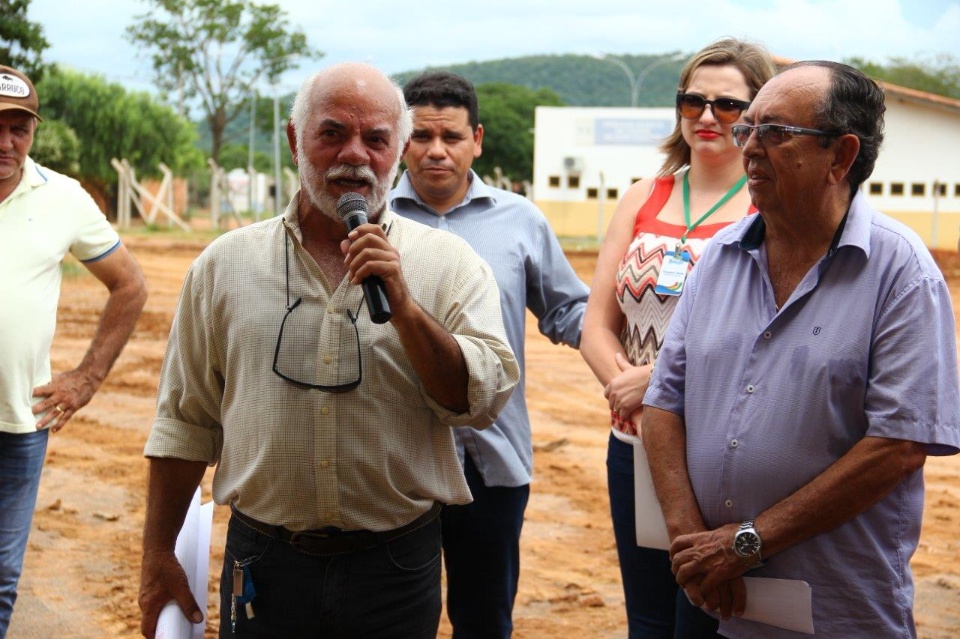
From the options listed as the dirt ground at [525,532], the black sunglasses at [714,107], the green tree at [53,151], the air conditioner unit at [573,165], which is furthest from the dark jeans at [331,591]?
the air conditioner unit at [573,165]

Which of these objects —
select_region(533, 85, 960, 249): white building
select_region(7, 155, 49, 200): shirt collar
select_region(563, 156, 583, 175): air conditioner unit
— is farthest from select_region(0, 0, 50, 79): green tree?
select_region(563, 156, 583, 175): air conditioner unit

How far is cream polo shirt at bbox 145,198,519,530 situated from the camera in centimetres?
280

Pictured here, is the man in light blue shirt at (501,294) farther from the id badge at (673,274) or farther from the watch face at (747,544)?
the watch face at (747,544)

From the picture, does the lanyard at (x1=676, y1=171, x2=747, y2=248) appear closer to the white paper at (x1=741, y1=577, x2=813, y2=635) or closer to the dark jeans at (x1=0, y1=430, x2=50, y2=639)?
the white paper at (x1=741, y1=577, x2=813, y2=635)

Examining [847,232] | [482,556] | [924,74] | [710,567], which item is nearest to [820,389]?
[847,232]

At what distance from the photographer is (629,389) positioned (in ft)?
11.6

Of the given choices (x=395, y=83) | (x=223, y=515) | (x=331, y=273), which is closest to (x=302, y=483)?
(x=331, y=273)

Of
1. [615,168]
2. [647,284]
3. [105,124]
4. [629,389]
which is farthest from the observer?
[615,168]

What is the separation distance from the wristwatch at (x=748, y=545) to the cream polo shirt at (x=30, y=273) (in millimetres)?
2615

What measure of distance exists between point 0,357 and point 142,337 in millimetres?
11692

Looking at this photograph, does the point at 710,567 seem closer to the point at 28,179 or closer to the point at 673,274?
the point at 673,274

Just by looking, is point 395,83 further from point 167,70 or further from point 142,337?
point 167,70

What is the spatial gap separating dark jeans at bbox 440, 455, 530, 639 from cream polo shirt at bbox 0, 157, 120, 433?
158 centimetres

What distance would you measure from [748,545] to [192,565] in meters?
1.42
